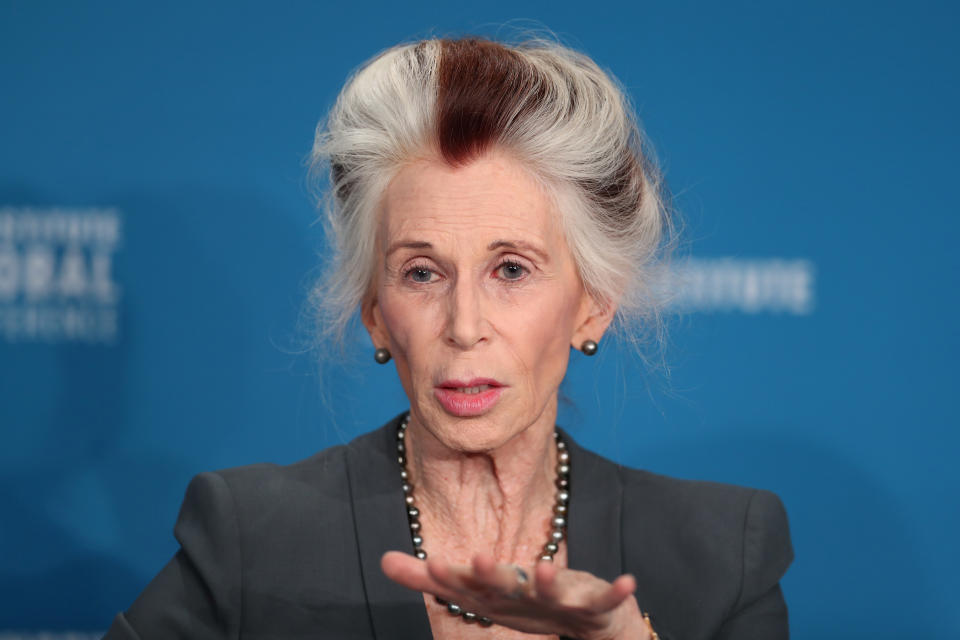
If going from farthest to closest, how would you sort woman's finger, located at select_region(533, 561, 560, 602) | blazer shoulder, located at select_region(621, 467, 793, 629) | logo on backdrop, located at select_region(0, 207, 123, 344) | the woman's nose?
logo on backdrop, located at select_region(0, 207, 123, 344) < blazer shoulder, located at select_region(621, 467, 793, 629) < the woman's nose < woman's finger, located at select_region(533, 561, 560, 602)

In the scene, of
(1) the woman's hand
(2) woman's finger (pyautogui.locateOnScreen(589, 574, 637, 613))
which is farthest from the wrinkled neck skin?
(2) woman's finger (pyautogui.locateOnScreen(589, 574, 637, 613))

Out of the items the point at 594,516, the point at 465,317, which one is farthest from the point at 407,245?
the point at 594,516

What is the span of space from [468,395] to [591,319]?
11.4 inches

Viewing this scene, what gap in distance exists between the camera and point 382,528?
1.51m

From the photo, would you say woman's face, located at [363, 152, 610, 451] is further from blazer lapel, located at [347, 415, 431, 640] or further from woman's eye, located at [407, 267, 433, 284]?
blazer lapel, located at [347, 415, 431, 640]

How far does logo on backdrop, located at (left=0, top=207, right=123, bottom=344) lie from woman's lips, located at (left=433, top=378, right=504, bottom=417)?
1.21 meters

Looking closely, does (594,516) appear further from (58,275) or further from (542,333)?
(58,275)

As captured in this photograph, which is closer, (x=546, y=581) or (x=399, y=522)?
(x=546, y=581)

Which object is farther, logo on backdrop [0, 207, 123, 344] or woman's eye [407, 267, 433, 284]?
logo on backdrop [0, 207, 123, 344]

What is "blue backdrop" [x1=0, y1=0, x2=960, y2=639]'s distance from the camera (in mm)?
2295

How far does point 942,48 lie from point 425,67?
1388mm

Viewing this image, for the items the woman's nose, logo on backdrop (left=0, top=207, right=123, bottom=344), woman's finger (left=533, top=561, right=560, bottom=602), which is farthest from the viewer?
logo on backdrop (left=0, top=207, right=123, bottom=344)

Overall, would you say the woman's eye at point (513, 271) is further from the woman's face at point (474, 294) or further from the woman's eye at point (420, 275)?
the woman's eye at point (420, 275)

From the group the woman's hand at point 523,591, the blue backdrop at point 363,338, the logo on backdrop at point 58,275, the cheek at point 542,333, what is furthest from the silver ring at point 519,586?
the logo on backdrop at point 58,275
